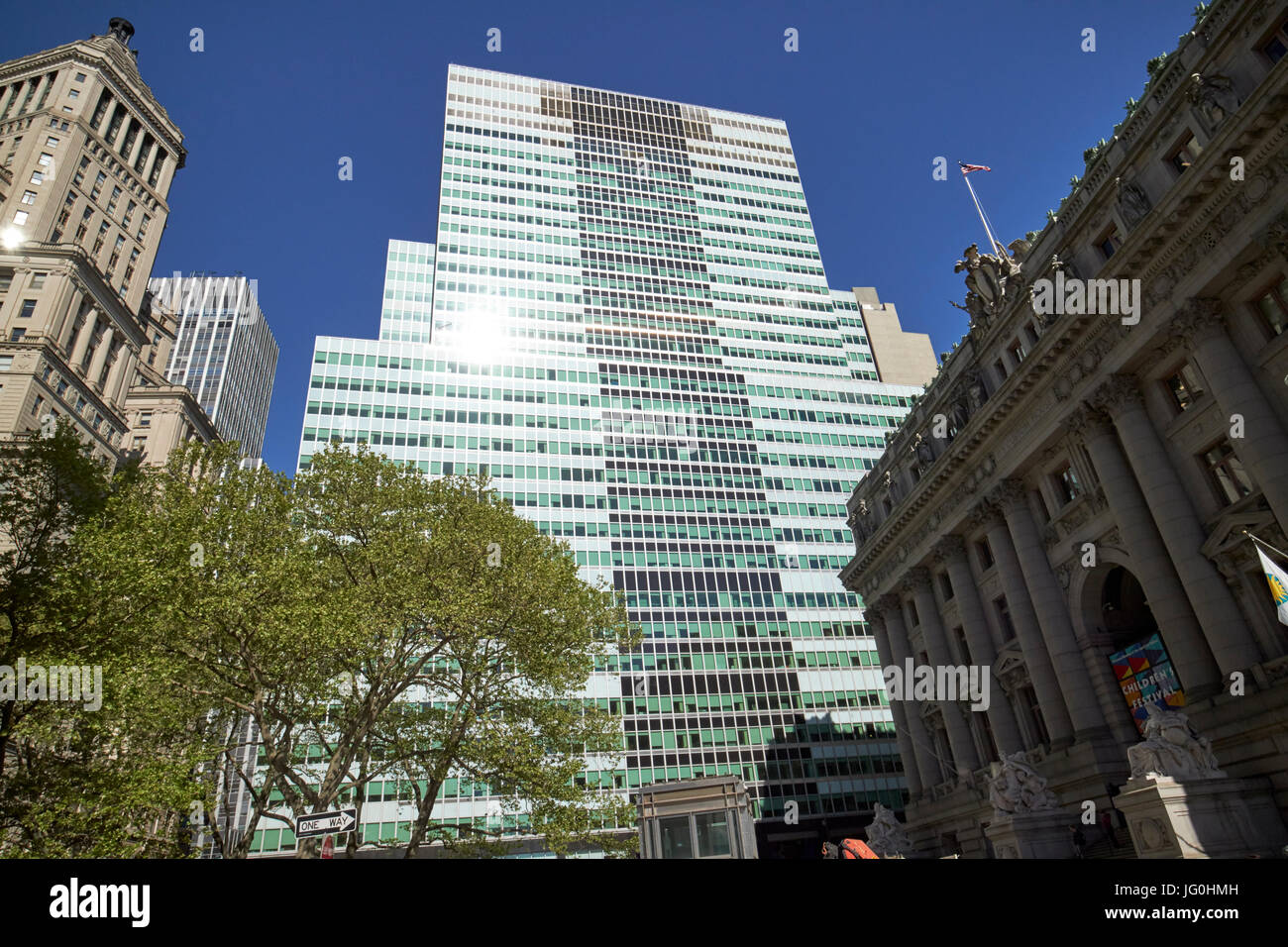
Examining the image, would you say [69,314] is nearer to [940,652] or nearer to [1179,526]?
[940,652]

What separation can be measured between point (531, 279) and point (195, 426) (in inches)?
2231

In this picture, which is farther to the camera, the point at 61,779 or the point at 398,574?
the point at 398,574

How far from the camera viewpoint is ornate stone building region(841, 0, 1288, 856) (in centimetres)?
2784

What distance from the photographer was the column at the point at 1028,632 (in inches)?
1495

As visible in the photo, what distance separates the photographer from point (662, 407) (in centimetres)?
9075

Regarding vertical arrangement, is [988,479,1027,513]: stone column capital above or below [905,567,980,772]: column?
above

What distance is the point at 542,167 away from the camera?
108875mm

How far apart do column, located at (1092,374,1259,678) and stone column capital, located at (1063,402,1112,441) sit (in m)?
0.51

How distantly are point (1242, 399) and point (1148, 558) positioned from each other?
26.0 feet

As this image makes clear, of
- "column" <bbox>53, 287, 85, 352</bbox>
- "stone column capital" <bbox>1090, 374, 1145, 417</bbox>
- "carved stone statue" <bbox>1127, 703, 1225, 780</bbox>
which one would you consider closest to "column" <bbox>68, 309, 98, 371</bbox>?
"column" <bbox>53, 287, 85, 352</bbox>

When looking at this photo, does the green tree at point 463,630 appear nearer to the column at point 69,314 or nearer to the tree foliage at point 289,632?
the tree foliage at point 289,632

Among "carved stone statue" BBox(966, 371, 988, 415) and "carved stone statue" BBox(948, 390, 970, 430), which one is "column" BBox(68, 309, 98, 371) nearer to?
"carved stone statue" BBox(948, 390, 970, 430)

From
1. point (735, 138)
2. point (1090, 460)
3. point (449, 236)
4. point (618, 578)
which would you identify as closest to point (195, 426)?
point (449, 236)
